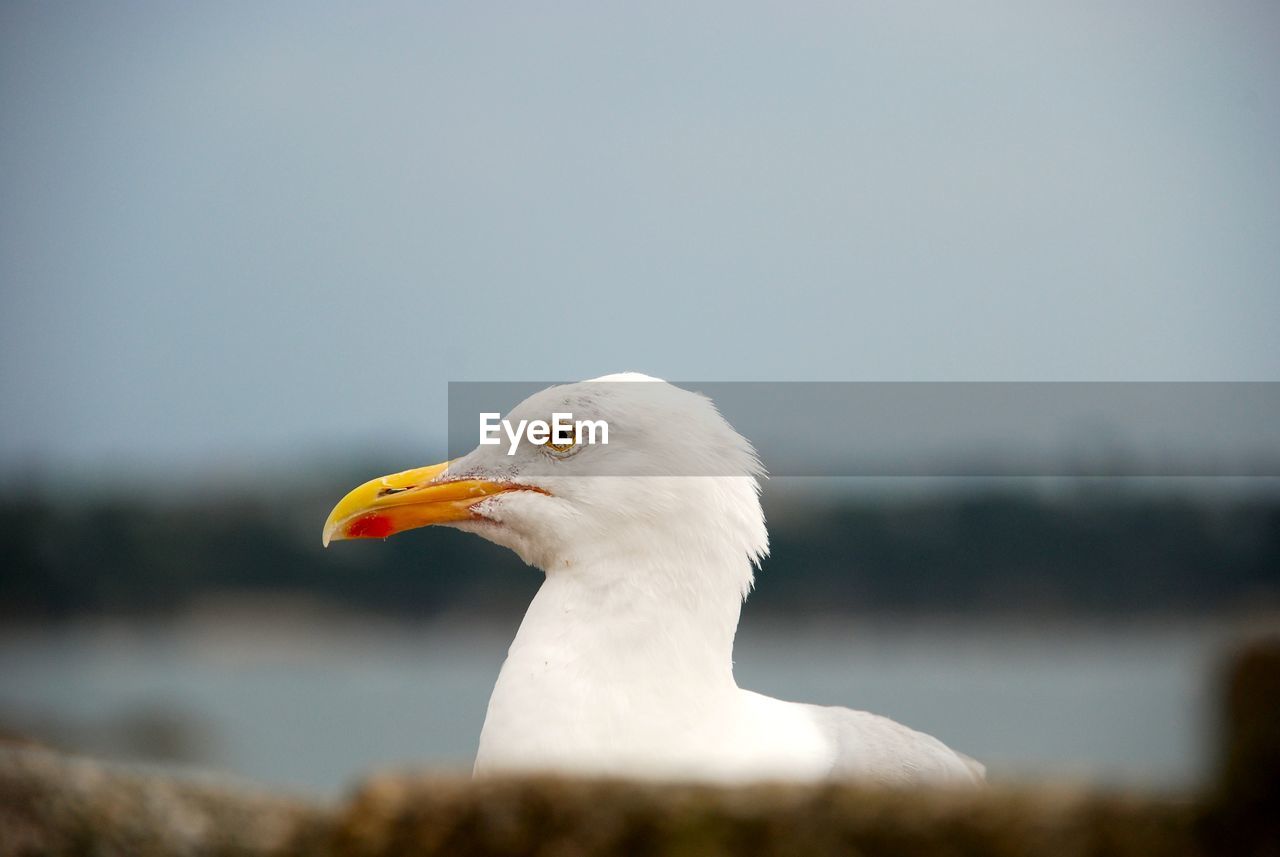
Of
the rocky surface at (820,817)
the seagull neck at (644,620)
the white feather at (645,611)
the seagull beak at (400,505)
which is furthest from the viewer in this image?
the seagull beak at (400,505)

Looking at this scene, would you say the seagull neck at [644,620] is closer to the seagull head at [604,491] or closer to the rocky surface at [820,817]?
the seagull head at [604,491]

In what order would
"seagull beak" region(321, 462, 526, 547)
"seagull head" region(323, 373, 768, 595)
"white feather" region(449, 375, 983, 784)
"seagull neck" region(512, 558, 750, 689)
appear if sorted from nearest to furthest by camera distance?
1. "white feather" region(449, 375, 983, 784)
2. "seagull neck" region(512, 558, 750, 689)
3. "seagull head" region(323, 373, 768, 595)
4. "seagull beak" region(321, 462, 526, 547)

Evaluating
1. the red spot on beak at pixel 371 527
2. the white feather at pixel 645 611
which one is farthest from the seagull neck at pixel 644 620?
the red spot on beak at pixel 371 527

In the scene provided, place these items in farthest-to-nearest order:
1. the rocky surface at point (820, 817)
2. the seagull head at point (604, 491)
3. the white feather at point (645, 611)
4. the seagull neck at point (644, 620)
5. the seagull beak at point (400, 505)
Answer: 1. the seagull beak at point (400, 505)
2. the seagull head at point (604, 491)
3. the seagull neck at point (644, 620)
4. the white feather at point (645, 611)
5. the rocky surface at point (820, 817)

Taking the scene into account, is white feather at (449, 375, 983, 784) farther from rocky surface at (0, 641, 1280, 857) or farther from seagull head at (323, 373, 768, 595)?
rocky surface at (0, 641, 1280, 857)

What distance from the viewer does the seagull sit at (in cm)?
376

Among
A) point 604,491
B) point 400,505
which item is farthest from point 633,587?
point 400,505

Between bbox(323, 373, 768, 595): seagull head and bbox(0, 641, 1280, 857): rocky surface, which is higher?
bbox(323, 373, 768, 595): seagull head

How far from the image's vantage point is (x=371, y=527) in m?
4.35

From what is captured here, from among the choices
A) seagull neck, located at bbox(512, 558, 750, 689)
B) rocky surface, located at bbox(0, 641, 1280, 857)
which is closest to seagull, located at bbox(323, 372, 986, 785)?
seagull neck, located at bbox(512, 558, 750, 689)

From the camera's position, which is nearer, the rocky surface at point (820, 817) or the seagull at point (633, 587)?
the rocky surface at point (820, 817)

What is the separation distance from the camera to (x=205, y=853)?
89.6 inches

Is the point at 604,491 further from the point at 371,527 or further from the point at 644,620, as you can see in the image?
the point at 371,527

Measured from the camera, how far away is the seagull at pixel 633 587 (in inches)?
148
